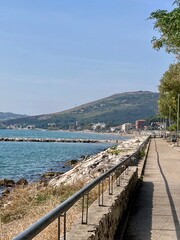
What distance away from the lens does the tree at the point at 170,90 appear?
49750 mm

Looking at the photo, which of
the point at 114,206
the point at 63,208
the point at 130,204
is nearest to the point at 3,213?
the point at 130,204

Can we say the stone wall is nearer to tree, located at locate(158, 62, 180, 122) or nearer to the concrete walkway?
the concrete walkway

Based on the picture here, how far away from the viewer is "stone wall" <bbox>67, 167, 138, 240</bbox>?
579 cm

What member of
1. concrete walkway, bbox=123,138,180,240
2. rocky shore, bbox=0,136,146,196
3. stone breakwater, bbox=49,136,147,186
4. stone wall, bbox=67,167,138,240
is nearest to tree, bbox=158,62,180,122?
stone breakwater, bbox=49,136,147,186

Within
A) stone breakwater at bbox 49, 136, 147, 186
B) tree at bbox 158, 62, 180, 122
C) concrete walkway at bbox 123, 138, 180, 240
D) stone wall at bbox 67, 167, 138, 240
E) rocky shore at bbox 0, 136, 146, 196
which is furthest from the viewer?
tree at bbox 158, 62, 180, 122

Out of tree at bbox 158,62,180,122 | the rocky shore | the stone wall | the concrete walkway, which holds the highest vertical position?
tree at bbox 158,62,180,122

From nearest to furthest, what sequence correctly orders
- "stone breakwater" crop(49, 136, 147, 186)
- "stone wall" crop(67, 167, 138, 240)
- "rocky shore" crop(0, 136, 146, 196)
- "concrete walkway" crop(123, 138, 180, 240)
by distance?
1. "stone wall" crop(67, 167, 138, 240)
2. "concrete walkway" crop(123, 138, 180, 240)
3. "stone breakwater" crop(49, 136, 147, 186)
4. "rocky shore" crop(0, 136, 146, 196)

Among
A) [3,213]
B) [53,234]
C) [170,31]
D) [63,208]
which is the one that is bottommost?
[3,213]

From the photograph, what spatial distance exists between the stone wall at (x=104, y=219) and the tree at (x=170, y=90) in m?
23.1

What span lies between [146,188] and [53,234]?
860cm

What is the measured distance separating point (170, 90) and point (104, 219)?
5094 centimetres

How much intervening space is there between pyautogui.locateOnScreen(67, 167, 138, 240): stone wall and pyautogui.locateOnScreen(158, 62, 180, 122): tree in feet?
75.7

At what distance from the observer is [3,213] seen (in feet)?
41.5

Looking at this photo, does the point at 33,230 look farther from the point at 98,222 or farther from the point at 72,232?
the point at 98,222
